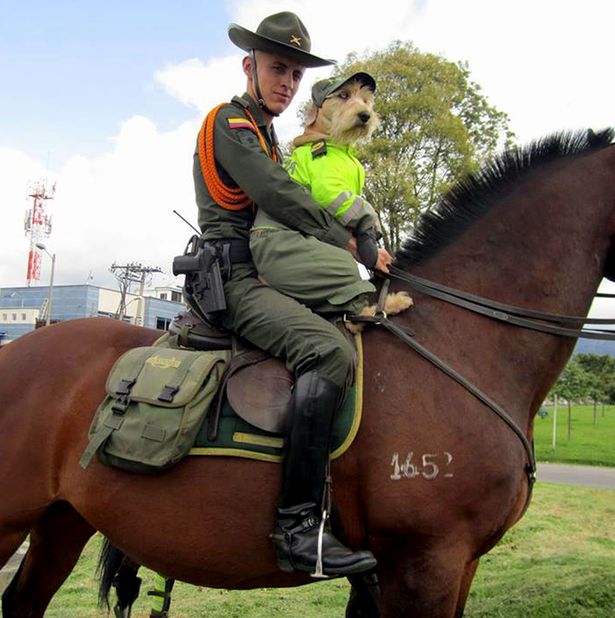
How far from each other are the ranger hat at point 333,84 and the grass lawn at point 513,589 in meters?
4.16

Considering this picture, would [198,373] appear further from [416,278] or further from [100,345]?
[416,278]

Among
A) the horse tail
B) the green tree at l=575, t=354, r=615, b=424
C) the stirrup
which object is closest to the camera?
the stirrup

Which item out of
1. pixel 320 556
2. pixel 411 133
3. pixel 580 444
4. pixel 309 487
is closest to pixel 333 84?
pixel 309 487

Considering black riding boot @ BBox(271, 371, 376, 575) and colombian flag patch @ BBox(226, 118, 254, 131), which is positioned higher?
colombian flag patch @ BBox(226, 118, 254, 131)

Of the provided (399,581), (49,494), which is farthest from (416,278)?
(49,494)

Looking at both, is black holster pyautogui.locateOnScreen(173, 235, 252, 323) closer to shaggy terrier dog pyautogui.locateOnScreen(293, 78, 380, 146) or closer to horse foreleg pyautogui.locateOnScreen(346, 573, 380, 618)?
shaggy terrier dog pyautogui.locateOnScreen(293, 78, 380, 146)

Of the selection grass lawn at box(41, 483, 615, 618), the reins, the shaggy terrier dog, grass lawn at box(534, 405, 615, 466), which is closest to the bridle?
the reins

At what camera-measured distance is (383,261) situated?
3447 millimetres

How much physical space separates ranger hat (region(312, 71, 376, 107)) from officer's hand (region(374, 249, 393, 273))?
2.86 ft

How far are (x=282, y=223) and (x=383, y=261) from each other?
1.85ft

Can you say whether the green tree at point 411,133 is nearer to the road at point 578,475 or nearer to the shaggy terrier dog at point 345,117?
the road at point 578,475

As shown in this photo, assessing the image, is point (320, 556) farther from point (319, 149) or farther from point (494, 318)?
point (319, 149)

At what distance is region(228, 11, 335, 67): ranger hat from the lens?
354 cm

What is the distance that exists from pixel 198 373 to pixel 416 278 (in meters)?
1.21
